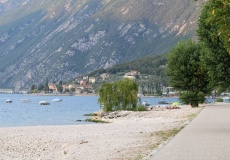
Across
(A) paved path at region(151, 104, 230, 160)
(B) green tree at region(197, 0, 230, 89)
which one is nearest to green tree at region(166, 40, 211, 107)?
(B) green tree at region(197, 0, 230, 89)

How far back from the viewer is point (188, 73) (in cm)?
5831

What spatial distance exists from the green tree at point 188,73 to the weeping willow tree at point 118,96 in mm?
8700

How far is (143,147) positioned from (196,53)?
39.8 meters

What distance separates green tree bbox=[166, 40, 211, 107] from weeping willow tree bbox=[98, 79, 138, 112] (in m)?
8.70

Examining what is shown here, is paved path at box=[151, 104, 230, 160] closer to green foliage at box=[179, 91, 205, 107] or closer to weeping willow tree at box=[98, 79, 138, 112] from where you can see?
green foliage at box=[179, 91, 205, 107]

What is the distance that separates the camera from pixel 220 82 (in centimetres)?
3872

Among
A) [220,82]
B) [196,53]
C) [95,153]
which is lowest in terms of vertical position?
[95,153]

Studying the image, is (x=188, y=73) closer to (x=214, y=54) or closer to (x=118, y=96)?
(x=118, y=96)

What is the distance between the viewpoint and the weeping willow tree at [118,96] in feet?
220

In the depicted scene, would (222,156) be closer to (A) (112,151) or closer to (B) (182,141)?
(B) (182,141)

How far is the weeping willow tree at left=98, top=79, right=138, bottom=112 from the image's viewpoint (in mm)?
67125

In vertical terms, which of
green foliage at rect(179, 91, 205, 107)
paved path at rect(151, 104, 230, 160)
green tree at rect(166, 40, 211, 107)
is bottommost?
paved path at rect(151, 104, 230, 160)

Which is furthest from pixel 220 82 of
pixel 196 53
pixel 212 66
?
pixel 196 53

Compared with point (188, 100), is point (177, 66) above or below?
above
